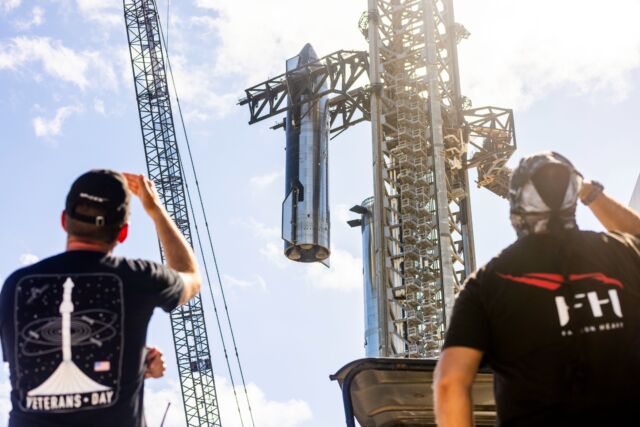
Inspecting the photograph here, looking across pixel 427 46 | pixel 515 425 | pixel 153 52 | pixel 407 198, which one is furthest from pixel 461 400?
pixel 153 52

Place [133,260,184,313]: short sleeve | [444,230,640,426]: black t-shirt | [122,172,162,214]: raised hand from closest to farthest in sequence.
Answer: [444,230,640,426]: black t-shirt
[133,260,184,313]: short sleeve
[122,172,162,214]: raised hand

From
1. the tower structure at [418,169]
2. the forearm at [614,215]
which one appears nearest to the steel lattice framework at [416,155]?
the tower structure at [418,169]

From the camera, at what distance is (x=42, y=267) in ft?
11.0

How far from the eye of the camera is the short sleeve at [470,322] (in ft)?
10.7

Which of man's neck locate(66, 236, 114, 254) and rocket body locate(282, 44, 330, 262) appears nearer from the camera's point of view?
man's neck locate(66, 236, 114, 254)

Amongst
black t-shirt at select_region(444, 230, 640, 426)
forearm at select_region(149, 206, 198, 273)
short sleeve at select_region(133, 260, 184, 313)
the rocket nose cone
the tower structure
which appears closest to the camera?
black t-shirt at select_region(444, 230, 640, 426)

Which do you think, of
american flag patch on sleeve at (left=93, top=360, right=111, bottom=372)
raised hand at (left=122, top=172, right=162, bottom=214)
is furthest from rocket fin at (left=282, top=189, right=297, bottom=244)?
american flag patch on sleeve at (left=93, top=360, right=111, bottom=372)

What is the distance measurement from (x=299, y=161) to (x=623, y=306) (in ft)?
103

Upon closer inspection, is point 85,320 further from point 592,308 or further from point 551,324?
point 592,308

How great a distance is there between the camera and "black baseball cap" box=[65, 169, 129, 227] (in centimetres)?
341

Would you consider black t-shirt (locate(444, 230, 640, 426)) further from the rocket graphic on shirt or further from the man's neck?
the man's neck

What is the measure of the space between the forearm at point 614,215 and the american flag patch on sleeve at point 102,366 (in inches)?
89.9

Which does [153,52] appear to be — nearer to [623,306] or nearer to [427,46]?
[427,46]

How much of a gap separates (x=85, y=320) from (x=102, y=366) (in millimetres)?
191
